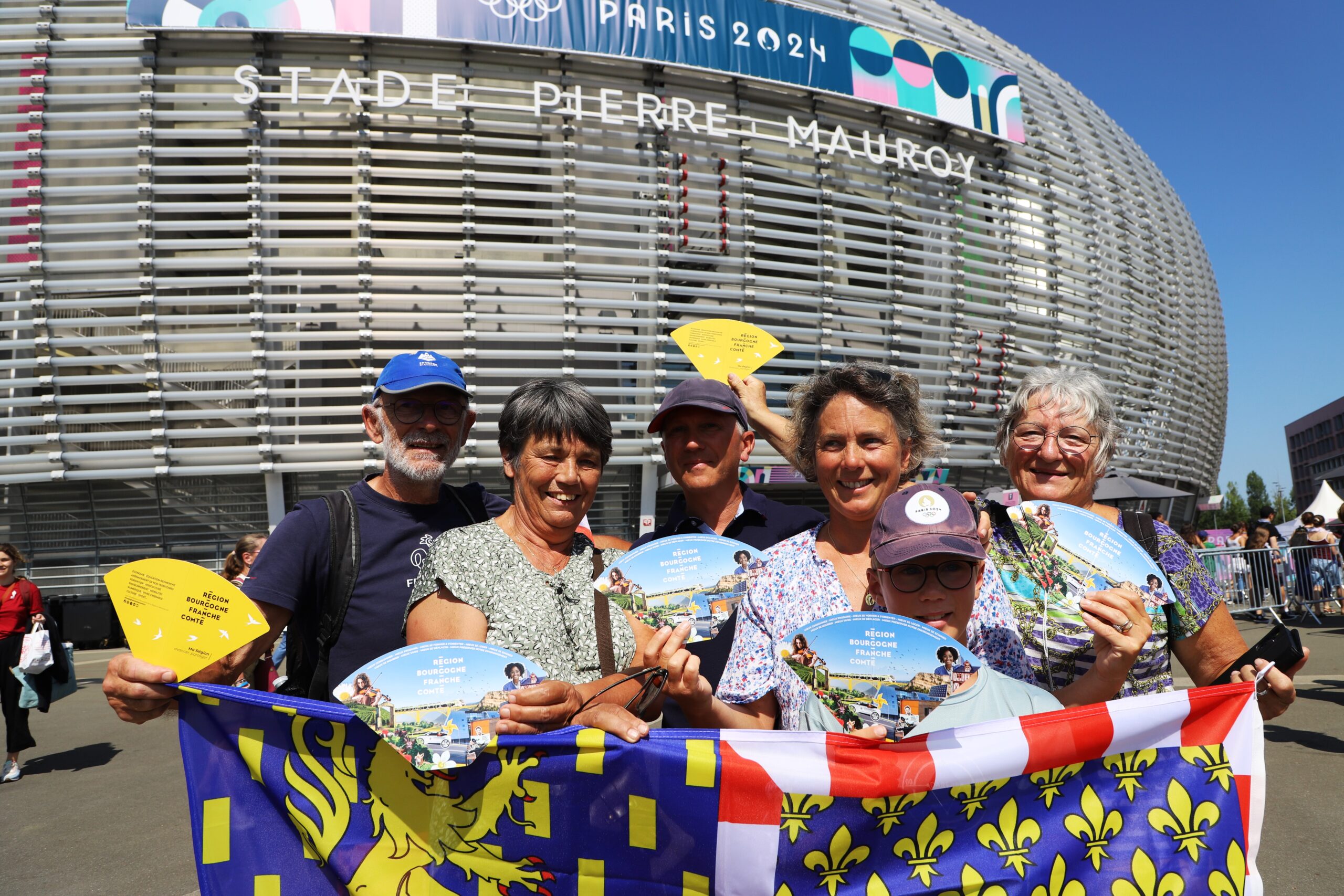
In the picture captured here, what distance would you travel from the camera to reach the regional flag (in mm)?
1910

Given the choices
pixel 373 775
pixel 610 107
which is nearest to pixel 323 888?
pixel 373 775

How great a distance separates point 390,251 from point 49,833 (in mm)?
9992

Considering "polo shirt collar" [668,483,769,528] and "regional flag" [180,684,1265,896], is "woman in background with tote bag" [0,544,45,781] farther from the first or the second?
"polo shirt collar" [668,483,769,528]

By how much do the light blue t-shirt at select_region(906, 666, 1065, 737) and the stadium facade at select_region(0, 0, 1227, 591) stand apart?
33.2ft

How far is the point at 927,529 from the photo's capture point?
1.86 metres

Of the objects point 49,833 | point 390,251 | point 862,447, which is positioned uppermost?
point 390,251

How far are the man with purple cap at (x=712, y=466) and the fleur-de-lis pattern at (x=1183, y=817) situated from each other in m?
1.41

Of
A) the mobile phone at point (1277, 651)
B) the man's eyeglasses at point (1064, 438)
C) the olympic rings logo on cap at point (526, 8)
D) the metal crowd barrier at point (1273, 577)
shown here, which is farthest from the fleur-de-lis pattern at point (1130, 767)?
the olympic rings logo on cap at point (526, 8)

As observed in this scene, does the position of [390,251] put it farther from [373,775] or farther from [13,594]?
[373,775]

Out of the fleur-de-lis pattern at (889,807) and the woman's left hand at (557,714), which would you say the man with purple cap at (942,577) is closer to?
the fleur-de-lis pattern at (889,807)

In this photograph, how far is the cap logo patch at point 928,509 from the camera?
1.87 metres

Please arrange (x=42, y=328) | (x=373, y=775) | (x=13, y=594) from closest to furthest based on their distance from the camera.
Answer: (x=373, y=775)
(x=13, y=594)
(x=42, y=328)

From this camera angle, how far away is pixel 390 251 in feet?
A: 43.1

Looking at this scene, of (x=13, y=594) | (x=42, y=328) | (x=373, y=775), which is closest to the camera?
(x=373, y=775)
